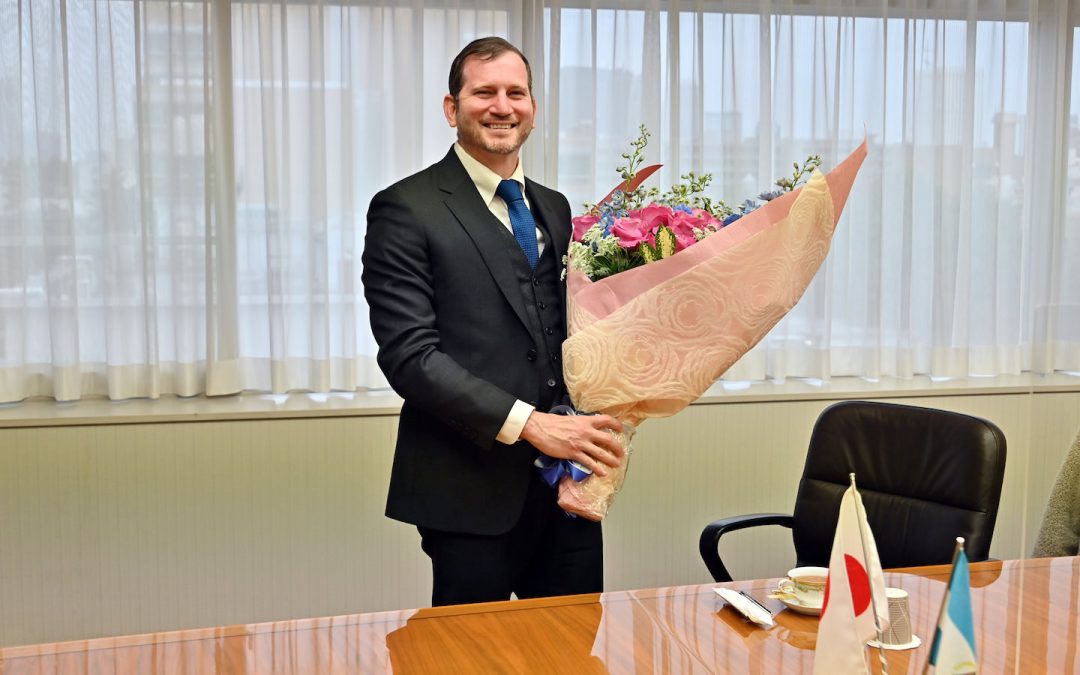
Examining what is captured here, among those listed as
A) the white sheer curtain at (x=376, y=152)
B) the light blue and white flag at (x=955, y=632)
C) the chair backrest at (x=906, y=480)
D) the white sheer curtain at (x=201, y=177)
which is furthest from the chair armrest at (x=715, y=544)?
the light blue and white flag at (x=955, y=632)

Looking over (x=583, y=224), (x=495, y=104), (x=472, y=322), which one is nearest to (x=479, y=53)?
(x=495, y=104)

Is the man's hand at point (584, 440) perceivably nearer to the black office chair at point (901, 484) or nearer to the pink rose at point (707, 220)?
the pink rose at point (707, 220)

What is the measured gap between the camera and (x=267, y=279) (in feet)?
11.6

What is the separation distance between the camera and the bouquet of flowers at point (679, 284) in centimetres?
191

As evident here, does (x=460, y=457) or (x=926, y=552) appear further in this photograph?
(x=926, y=552)

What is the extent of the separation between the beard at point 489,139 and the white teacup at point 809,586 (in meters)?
1.00

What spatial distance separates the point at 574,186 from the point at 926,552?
175 cm

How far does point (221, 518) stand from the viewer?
348cm

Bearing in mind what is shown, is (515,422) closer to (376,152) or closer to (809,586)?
(809,586)

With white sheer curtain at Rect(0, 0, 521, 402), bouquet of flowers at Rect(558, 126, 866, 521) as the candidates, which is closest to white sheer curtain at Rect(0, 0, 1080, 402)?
white sheer curtain at Rect(0, 0, 521, 402)

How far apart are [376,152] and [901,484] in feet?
6.39

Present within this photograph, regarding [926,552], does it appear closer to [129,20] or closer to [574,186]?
[574,186]

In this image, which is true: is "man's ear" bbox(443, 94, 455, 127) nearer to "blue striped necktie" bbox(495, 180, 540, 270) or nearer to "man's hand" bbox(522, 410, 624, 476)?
"blue striped necktie" bbox(495, 180, 540, 270)

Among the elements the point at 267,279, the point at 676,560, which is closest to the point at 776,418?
the point at 676,560
